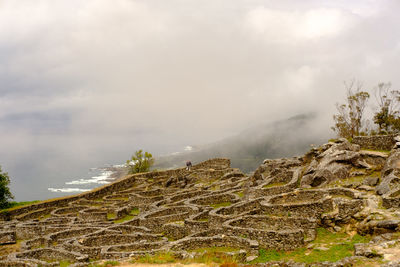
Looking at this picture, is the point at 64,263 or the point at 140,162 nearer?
the point at 64,263

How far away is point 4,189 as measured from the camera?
67.4 m

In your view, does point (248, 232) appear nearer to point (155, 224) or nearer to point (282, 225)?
point (282, 225)

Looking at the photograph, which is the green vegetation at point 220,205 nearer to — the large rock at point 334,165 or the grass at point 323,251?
the large rock at point 334,165

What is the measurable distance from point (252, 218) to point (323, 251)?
306 inches

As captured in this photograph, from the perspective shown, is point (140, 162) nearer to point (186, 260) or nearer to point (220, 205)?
point (220, 205)

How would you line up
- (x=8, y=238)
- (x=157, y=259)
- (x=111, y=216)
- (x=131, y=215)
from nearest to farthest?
(x=157, y=259) → (x=8, y=238) → (x=131, y=215) → (x=111, y=216)

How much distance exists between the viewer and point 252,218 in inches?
1141

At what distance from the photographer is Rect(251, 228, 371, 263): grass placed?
21000 mm

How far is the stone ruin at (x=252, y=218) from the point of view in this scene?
24.7 metres

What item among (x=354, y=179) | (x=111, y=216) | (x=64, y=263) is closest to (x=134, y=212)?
(x=111, y=216)

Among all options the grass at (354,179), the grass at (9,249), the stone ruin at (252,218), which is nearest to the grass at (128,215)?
the stone ruin at (252,218)

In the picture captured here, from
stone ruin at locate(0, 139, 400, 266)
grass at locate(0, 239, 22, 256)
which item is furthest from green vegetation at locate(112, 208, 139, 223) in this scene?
grass at locate(0, 239, 22, 256)

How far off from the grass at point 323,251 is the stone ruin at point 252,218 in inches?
25.3

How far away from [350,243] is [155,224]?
2068 cm
